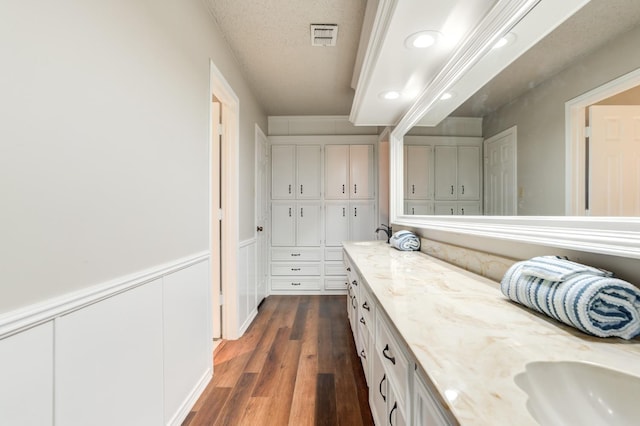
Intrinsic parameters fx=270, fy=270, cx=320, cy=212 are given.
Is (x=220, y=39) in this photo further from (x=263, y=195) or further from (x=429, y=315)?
(x=429, y=315)

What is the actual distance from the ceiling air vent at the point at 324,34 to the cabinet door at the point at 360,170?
1841 millimetres

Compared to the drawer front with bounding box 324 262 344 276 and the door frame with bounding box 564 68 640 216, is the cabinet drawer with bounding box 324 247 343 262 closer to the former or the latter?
the drawer front with bounding box 324 262 344 276

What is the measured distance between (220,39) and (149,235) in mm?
1699

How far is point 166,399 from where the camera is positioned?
1335mm

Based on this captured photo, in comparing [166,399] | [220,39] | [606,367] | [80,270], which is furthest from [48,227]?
[220,39]

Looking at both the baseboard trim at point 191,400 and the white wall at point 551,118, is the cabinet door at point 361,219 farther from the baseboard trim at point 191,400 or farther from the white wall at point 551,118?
the white wall at point 551,118

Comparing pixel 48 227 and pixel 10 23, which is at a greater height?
pixel 10 23

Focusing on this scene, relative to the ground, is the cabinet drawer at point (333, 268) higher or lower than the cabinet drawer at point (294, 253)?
lower

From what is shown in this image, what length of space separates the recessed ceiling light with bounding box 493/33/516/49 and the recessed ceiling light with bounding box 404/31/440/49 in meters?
0.31

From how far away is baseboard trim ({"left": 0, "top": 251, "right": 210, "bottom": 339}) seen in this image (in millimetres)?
663

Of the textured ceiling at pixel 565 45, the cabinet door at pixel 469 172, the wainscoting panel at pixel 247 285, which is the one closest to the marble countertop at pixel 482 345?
the cabinet door at pixel 469 172

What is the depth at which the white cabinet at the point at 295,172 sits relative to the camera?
155 inches

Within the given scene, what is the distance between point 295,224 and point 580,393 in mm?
3533

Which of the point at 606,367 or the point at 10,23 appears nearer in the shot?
the point at 606,367
